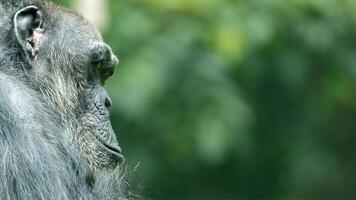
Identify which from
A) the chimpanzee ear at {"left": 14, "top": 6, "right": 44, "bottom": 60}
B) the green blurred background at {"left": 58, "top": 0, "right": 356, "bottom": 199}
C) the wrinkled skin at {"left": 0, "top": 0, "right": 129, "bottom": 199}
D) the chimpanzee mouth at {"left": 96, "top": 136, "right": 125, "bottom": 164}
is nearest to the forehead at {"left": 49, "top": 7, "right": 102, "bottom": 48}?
the wrinkled skin at {"left": 0, "top": 0, "right": 129, "bottom": 199}

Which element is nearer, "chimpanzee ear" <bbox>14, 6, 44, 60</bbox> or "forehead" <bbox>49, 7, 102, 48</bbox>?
"chimpanzee ear" <bbox>14, 6, 44, 60</bbox>

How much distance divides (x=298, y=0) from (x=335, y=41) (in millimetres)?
1084

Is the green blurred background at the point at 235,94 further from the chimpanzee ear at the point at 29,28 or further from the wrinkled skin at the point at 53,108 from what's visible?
the chimpanzee ear at the point at 29,28

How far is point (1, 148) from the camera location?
5207mm

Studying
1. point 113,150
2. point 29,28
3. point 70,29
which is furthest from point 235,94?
point 29,28

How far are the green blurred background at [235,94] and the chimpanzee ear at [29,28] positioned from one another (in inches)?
152

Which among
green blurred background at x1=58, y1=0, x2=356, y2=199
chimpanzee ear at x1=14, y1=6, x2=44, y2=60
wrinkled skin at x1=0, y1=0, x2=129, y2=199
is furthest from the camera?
green blurred background at x1=58, y1=0, x2=356, y2=199

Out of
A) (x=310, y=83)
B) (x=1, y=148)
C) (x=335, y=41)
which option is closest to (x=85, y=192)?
(x=1, y=148)

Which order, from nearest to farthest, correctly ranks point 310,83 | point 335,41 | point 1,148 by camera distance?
point 1,148
point 335,41
point 310,83

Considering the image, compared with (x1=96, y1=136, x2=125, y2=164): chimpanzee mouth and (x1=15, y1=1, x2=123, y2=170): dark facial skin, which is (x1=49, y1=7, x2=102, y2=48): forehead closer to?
(x1=15, y1=1, x2=123, y2=170): dark facial skin

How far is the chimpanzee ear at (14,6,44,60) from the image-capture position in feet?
18.7

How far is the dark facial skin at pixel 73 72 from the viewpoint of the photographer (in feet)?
18.8

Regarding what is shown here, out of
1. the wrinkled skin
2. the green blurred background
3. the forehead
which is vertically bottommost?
the wrinkled skin

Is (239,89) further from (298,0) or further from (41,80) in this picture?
(41,80)
